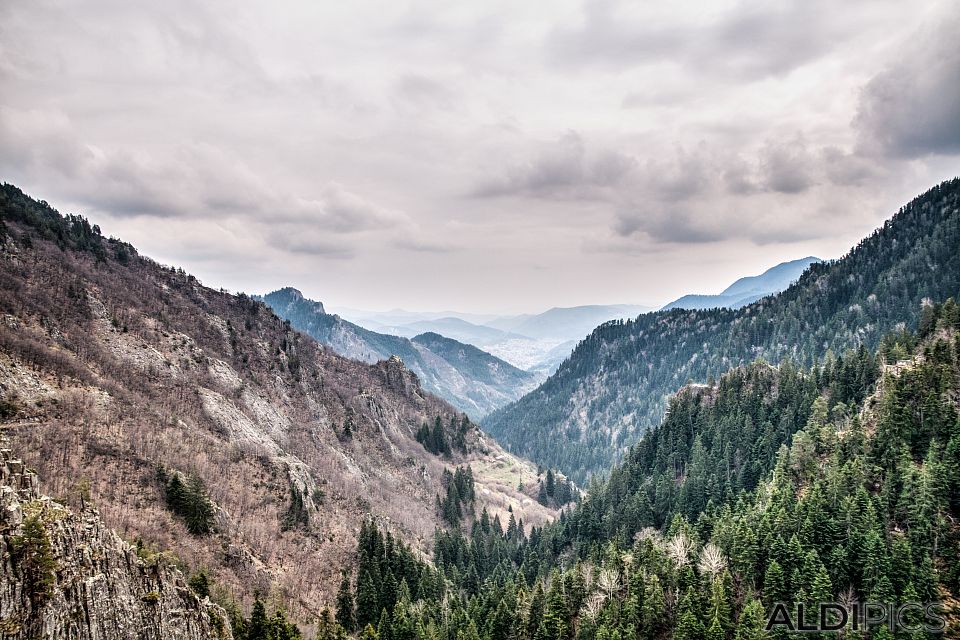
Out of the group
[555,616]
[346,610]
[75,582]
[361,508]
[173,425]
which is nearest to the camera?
[75,582]

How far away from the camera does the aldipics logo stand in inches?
2092

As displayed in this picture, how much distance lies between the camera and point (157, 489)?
83250 millimetres

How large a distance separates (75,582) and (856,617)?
8042 cm

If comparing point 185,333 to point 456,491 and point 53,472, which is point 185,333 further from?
point 456,491

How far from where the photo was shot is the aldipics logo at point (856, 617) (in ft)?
174

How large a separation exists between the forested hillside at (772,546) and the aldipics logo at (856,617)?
0.72m

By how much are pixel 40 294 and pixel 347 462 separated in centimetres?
9850

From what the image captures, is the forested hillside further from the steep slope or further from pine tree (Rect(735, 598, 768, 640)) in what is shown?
the steep slope

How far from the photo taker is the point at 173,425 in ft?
356

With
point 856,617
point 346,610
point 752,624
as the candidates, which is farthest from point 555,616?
point 346,610

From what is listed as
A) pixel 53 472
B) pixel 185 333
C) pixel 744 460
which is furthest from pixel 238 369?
pixel 744 460

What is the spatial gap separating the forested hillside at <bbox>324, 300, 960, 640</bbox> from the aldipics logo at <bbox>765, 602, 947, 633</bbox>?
718 mm

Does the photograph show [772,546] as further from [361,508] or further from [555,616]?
[361,508]

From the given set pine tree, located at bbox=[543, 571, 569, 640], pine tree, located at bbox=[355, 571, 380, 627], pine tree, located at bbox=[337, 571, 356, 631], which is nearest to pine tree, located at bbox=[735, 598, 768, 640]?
pine tree, located at bbox=[543, 571, 569, 640]
